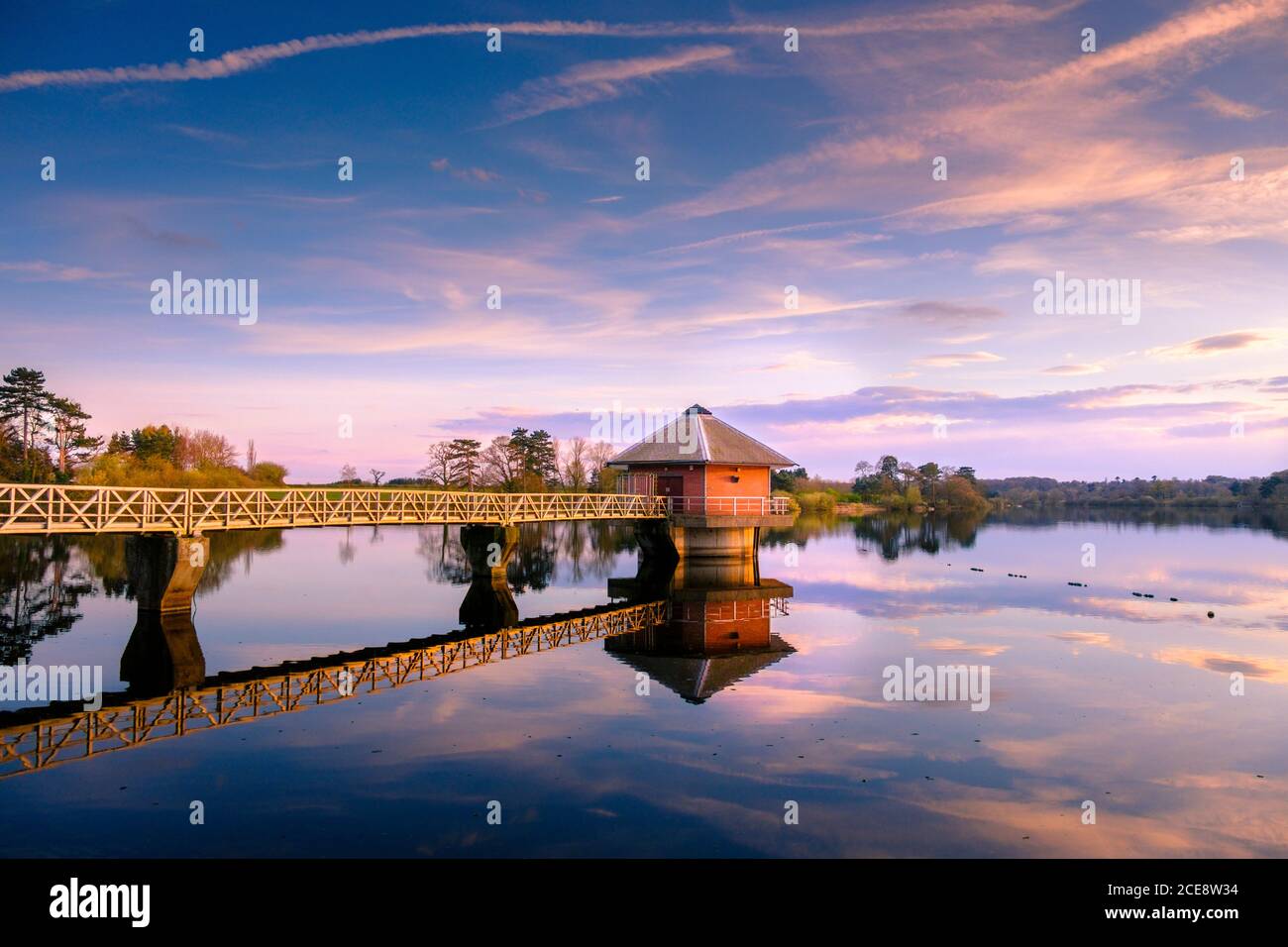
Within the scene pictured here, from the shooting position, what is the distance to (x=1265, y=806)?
10102mm

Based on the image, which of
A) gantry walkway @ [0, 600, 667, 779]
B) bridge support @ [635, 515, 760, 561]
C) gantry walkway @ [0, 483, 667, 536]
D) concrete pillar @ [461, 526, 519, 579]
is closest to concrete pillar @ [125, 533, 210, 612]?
gantry walkway @ [0, 483, 667, 536]

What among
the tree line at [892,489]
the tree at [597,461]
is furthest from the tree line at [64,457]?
the tree line at [892,489]

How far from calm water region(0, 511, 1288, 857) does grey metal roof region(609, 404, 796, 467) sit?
12.7 metres

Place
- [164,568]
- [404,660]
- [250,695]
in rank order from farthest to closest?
[164,568] < [404,660] < [250,695]

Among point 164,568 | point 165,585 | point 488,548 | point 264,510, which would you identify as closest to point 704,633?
point 488,548

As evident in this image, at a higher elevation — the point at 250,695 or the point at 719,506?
the point at 719,506

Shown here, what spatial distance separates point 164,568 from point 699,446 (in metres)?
24.8

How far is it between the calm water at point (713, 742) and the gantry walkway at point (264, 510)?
279 centimetres

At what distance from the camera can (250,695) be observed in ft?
48.2

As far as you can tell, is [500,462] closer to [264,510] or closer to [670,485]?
[670,485]
